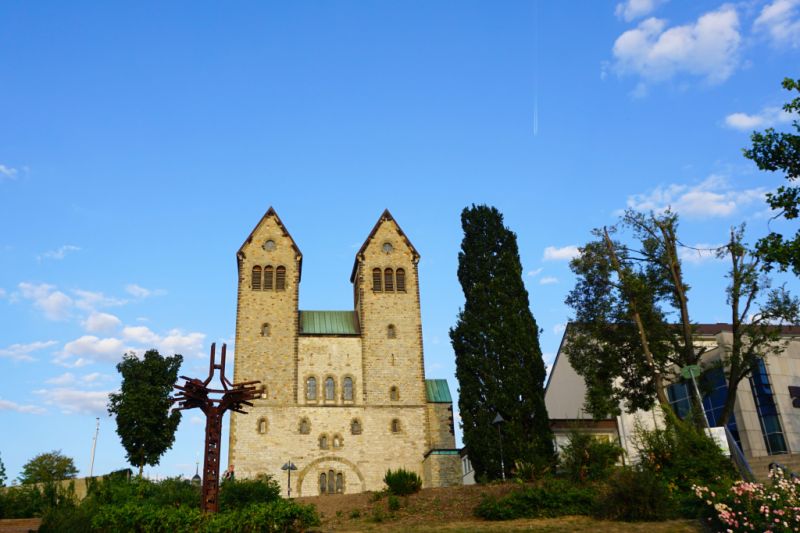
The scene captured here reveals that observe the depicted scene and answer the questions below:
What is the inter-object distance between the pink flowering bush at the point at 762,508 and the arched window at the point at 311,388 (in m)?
31.7

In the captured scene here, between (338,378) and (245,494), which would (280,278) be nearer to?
(338,378)

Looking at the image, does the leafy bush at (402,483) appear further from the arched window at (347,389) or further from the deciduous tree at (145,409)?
the deciduous tree at (145,409)

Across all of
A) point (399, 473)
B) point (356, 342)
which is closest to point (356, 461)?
point (356, 342)

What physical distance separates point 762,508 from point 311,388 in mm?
34064

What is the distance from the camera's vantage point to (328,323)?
159ft

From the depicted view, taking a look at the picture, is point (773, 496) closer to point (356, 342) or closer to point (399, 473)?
point (399, 473)

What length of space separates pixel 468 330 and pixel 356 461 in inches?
535

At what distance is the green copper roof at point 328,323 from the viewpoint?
47312mm

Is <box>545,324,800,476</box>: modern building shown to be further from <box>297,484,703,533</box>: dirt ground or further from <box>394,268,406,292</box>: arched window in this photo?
<box>297,484,703,533</box>: dirt ground

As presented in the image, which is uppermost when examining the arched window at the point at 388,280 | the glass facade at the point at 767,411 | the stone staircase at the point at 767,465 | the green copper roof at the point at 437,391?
the arched window at the point at 388,280

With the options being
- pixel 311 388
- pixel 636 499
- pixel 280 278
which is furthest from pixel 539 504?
pixel 280 278

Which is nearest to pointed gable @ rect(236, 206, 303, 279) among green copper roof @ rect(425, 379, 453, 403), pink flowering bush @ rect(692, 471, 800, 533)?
green copper roof @ rect(425, 379, 453, 403)

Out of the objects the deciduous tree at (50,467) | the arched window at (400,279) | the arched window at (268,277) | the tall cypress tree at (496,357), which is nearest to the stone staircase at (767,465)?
the tall cypress tree at (496,357)

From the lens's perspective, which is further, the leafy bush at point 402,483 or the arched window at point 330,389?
the arched window at point 330,389
